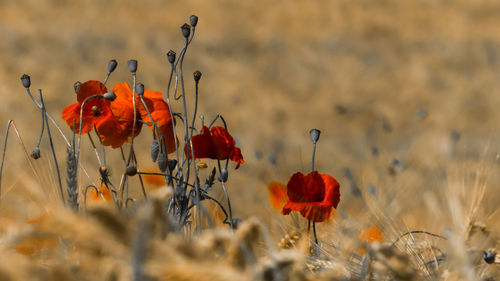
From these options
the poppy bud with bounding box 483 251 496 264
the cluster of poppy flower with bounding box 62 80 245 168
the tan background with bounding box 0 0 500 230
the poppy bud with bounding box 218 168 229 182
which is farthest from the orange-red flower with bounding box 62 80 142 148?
the tan background with bounding box 0 0 500 230

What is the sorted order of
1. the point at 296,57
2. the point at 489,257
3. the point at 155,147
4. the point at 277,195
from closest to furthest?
the point at 489,257
the point at 155,147
the point at 277,195
the point at 296,57

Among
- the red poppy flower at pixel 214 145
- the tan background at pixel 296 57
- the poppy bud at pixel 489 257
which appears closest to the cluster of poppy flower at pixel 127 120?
the red poppy flower at pixel 214 145

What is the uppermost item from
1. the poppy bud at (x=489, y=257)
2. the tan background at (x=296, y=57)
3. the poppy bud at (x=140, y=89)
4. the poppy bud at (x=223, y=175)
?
the tan background at (x=296, y=57)

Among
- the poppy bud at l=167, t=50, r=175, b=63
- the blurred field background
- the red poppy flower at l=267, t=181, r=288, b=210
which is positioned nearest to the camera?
the poppy bud at l=167, t=50, r=175, b=63

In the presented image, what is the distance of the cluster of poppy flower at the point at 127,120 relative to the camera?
0.63 metres

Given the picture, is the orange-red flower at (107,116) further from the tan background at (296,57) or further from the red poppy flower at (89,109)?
the tan background at (296,57)

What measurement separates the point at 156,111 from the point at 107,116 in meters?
0.06

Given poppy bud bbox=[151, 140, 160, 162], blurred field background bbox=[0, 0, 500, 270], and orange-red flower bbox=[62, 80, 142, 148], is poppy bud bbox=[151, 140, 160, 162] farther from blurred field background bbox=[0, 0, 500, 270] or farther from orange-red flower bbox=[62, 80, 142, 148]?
blurred field background bbox=[0, 0, 500, 270]

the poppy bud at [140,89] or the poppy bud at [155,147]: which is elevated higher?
the poppy bud at [140,89]

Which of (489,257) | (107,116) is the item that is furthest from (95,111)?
(489,257)

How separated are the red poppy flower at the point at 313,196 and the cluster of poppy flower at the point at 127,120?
7 cm

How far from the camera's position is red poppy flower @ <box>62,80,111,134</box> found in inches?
25.3

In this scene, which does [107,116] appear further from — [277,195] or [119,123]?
[277,195]

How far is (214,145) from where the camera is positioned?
2.06 ft
